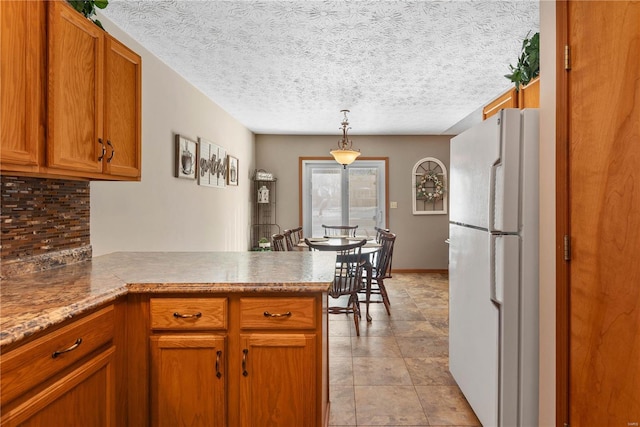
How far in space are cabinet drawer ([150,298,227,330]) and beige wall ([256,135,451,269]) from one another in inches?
191

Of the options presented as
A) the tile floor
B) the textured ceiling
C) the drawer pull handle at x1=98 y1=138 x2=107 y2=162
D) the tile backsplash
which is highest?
the textured ceiling

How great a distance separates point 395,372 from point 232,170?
3.31 meters

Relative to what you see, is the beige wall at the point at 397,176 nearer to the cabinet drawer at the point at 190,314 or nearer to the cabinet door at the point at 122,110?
the cabinet door at the point at 122,110

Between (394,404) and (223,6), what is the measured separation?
8.71ft

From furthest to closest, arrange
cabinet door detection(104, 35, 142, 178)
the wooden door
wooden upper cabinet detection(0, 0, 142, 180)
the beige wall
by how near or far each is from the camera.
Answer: the beige wall < cabinet door detection(104, 35, 142, 178) < wooden upper cabinet detection(0, 0, 142, 180) < the wooden door

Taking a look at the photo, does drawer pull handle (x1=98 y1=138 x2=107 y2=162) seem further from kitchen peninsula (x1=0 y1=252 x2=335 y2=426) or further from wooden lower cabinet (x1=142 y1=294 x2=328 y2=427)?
wooden lower cabinet (x1=142 y1=294 x2=328 y2=427)

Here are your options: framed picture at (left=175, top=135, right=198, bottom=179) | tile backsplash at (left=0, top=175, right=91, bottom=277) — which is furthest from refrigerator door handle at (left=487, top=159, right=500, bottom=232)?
framed picture at (left=175, top=135, right=198, bottom=179)

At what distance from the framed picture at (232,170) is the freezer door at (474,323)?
10.4ft

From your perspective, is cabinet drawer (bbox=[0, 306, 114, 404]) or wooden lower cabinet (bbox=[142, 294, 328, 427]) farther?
wooden lower cabinet (bbox=[142, 294, 328, 427])

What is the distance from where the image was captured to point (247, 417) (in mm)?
1542

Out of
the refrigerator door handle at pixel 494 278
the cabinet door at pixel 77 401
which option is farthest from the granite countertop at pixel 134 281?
the refrigerator door handle at pixel 494 278

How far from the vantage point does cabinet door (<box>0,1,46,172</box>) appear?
124 cm

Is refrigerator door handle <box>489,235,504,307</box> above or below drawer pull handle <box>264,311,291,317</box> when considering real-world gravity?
above

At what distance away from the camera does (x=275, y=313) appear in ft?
5.07
